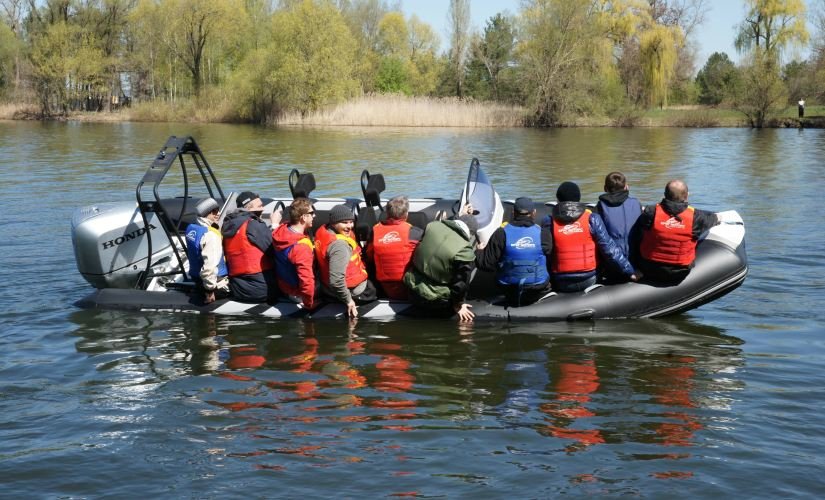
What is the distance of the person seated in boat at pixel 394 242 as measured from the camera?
7316 millimetres

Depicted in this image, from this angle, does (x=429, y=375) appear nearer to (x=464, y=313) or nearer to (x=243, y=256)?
(x=464, y=313)

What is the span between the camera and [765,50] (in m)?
40.4

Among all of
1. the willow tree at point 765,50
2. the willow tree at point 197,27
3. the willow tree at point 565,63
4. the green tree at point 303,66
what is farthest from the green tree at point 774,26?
the willow tree at point 197,27

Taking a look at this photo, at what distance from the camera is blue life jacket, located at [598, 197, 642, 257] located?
7.48m

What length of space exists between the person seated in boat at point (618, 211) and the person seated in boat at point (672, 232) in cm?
12

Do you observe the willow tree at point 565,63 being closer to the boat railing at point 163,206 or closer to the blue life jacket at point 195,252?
the boat railing at point 163,206

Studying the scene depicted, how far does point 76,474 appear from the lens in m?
4.72

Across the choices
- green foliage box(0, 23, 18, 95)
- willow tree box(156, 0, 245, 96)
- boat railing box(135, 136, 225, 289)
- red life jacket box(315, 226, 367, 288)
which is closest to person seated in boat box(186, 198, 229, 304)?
boat railing box(135, 136, 225, 289)

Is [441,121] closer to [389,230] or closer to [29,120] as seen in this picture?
[29,120]

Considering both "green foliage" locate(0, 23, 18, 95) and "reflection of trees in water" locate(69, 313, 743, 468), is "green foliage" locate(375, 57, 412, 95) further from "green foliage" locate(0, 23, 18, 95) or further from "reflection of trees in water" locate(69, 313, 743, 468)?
"reflection of trees in water" locate(69, 313, 743, 468)

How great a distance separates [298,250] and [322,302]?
0.66 metres

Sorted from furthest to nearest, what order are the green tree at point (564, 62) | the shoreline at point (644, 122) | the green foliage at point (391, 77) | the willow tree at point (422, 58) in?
the willow tree at point (422, 58) → the green foliage at point (391, 77) → the green tree at point (564, 62) → the shoreline at point (644, 122)

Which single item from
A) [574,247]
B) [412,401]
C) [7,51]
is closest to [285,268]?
[412,401]

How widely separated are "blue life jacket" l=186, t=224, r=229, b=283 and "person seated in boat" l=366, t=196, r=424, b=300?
147cm
